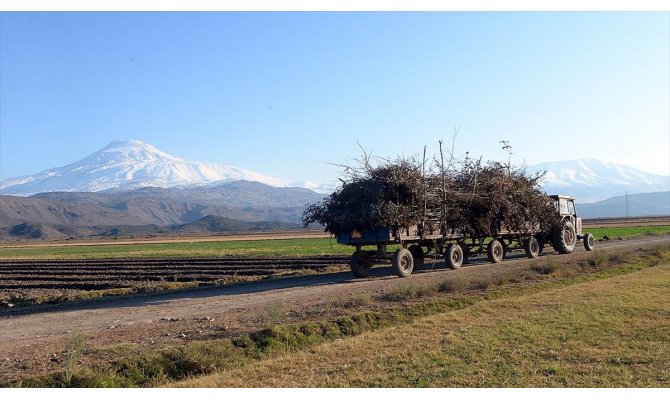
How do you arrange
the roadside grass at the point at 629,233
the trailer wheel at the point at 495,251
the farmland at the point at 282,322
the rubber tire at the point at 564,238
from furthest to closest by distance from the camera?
the roadside grass at the point at 629,233 → the rubber tire at the point at 564,238 → the trailer wheel at the point at 495,251 → the farmland at the point at 282,322

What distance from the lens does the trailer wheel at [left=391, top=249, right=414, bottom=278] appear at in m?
20.3

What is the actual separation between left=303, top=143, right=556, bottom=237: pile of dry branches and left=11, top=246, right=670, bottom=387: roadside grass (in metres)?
3.99

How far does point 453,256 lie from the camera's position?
22.5 m

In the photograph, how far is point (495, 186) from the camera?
76.5 feet

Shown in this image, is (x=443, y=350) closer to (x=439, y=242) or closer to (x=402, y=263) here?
(x=402, y=263)

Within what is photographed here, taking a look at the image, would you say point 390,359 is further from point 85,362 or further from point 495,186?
point 495,186

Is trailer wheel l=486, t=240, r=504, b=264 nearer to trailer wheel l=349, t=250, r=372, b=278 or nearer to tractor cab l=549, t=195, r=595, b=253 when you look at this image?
tractor cab l=549, t=195, r=595, b=253

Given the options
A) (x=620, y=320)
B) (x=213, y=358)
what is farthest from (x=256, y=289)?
(x=620, y=320)

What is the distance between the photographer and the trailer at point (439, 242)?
20031mm

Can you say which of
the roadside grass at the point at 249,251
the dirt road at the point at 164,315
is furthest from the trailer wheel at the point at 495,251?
the roadside grass at the point at 249,251

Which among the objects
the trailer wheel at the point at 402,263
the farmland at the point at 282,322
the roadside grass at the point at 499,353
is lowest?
the roadside grass at the point at 499,353

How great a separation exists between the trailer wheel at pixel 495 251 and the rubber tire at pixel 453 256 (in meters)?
2.02

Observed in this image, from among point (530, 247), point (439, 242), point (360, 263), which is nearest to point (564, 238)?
point (530, 247)

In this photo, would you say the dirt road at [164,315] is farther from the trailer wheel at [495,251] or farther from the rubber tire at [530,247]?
the rubber tire at [530,247]
